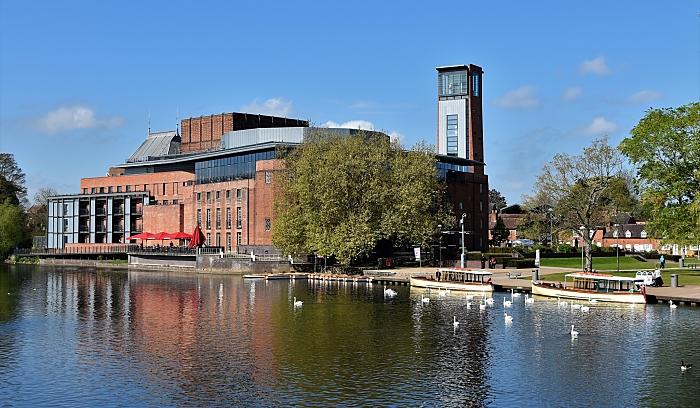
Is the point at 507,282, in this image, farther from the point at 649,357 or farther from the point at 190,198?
the point at 190,198

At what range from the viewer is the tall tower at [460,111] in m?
160

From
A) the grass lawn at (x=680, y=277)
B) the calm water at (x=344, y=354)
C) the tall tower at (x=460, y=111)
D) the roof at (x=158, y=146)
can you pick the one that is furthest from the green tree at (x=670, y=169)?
the roof at (x=158, y=146)

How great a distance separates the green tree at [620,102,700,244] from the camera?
7094 cm

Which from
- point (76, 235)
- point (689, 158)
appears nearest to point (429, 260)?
point (689, 158)

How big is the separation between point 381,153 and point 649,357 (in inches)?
2329

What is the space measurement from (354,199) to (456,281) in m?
23.1

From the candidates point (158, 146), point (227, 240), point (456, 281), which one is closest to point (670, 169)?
point (456, 281)

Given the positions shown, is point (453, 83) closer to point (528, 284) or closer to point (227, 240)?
point (227, 240)

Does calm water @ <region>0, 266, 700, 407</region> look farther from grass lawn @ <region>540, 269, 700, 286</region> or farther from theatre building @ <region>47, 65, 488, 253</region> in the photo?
theatre building @ <region>47, 65, 488, 253</region>

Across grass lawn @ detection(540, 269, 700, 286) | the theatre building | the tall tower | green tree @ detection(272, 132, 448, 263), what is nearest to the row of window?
the theatre building

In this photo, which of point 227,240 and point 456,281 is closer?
point 456,281

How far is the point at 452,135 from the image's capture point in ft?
531

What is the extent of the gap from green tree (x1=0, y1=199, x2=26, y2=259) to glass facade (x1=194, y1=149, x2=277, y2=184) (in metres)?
42.9

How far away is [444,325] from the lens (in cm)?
5131
